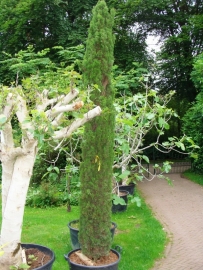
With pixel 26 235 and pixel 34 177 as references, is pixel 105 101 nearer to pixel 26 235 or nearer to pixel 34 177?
pixel 26 235

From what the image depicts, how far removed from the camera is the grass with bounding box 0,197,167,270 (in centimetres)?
586

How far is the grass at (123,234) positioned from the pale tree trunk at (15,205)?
1617mm

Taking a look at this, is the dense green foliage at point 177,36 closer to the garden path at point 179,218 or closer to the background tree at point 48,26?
the background tree at point 48,26

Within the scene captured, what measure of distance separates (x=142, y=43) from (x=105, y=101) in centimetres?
1347

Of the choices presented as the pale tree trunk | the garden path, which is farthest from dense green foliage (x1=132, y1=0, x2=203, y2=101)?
the pale tree trunk

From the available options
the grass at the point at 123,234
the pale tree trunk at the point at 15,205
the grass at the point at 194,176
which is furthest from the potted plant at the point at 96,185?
the grass at the point at 194,176

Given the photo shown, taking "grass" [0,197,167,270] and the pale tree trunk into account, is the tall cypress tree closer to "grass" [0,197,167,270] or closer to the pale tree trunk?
"grass" [0,197,167,270]

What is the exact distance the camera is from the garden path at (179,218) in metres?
5.92

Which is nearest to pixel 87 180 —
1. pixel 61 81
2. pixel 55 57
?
pixel 61 81

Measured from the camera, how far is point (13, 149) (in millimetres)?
3889

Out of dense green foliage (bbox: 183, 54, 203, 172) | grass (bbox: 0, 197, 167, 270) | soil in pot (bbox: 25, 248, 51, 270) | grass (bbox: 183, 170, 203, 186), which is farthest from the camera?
grass (bbox: 183, 170, 203, 186)

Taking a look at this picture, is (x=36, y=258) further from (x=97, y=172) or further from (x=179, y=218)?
(x=179, y=218)

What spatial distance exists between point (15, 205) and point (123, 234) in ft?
12.6

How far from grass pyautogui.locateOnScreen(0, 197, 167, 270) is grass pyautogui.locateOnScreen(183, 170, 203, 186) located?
18.5 feet
